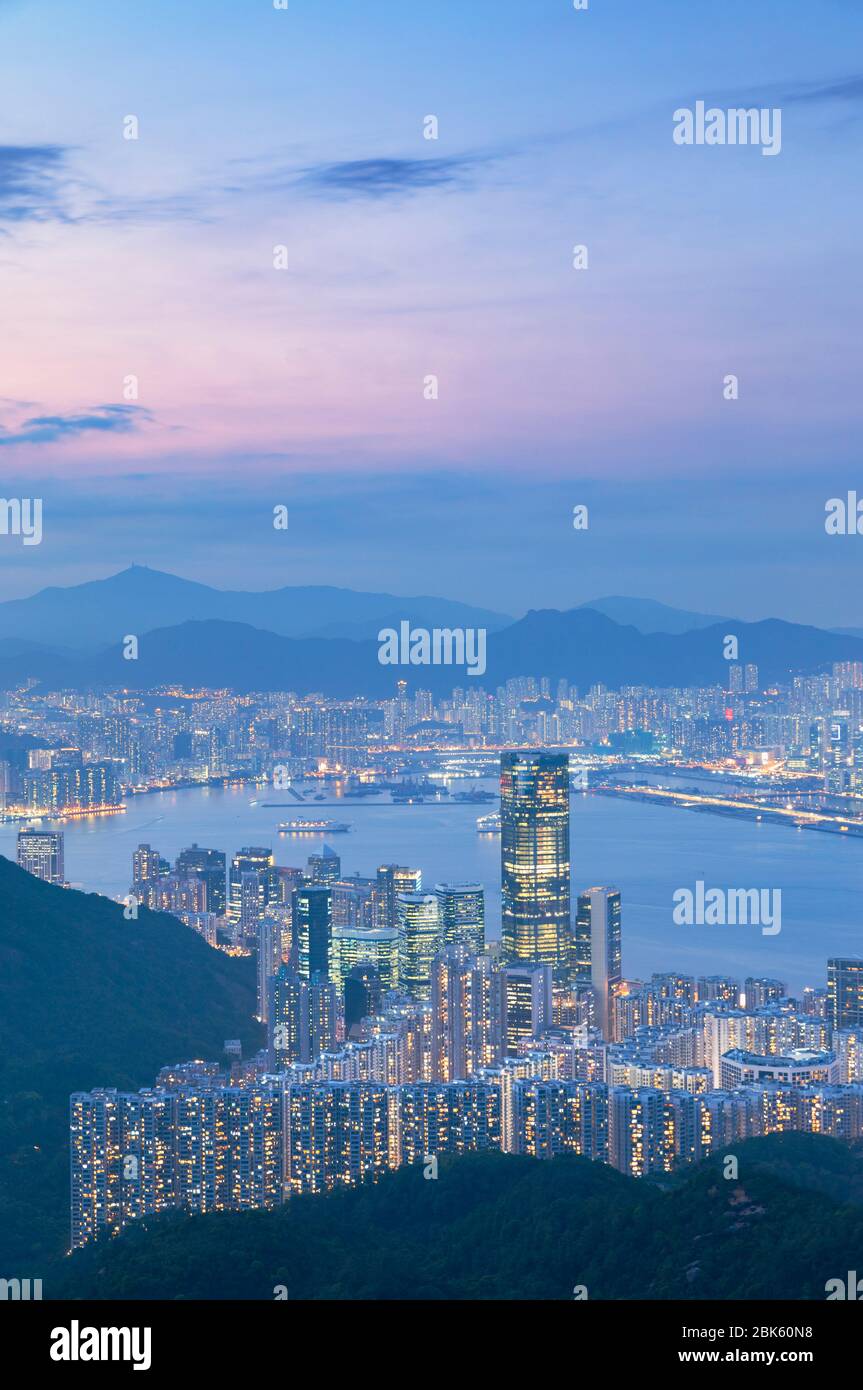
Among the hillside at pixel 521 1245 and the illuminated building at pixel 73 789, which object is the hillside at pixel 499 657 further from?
the hillside at pixel 521 1245

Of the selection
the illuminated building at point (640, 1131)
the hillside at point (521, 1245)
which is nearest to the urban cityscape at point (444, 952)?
the illuminated building at point (640, 1131)

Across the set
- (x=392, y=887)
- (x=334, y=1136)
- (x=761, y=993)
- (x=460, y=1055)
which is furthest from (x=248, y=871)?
(x=334, y=1136)

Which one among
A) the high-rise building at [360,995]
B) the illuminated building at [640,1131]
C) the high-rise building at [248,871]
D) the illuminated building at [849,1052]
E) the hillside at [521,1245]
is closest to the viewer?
the hillside at [521,1245]

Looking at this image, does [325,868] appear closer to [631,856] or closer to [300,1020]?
[631,856]

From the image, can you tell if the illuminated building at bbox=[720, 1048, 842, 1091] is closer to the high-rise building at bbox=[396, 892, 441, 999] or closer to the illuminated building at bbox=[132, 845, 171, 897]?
the high-rise building at bbox=[396, 892, 441, 999]

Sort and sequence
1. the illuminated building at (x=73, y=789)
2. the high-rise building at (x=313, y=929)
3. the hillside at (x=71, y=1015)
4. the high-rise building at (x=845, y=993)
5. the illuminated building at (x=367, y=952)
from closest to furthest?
the hillside at (x=71, y=1015) < the high-rise building at (x=845, y=993) < the illuminated building at (x=367, y=952) < the high-rise building at (x=313, y=929) < the illuminated building at (x=73, y=789)

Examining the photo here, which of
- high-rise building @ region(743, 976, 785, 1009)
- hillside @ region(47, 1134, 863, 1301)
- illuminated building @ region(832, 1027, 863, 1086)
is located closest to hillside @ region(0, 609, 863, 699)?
high-rise building @ region(743, 976, 785, 1009)
